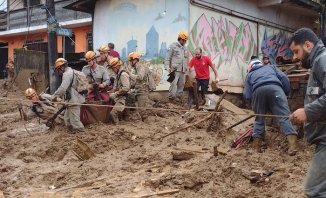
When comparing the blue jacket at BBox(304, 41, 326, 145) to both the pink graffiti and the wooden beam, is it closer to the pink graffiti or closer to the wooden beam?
the pink graffiti

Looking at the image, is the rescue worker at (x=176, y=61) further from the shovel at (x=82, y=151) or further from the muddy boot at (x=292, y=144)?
the muddy boot at (x=292, y=144)

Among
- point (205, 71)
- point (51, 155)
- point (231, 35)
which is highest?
point (231, 35)

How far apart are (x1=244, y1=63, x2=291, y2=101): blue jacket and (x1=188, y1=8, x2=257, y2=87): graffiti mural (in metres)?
6.03

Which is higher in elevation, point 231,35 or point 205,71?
point 231,35

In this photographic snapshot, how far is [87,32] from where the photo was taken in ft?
76.1

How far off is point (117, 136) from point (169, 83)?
4.11 metres

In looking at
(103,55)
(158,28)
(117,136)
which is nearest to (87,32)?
(158,28)

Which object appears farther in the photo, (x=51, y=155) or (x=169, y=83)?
(x=169, y=83)

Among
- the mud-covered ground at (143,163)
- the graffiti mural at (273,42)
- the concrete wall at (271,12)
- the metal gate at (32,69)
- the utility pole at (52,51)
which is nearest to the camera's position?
the mud-covered ground at (143,163)

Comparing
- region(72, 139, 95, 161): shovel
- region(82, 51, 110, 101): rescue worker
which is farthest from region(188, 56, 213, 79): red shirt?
region(72, 139, 95, 161): shovel

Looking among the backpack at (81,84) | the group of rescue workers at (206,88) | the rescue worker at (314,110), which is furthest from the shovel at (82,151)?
the rescue worker at (314,110)

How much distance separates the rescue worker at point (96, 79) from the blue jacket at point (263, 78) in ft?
13.6

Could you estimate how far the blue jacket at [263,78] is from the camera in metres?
8.14

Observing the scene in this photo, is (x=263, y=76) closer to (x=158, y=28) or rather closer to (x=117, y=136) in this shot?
(x=117, y=136)
